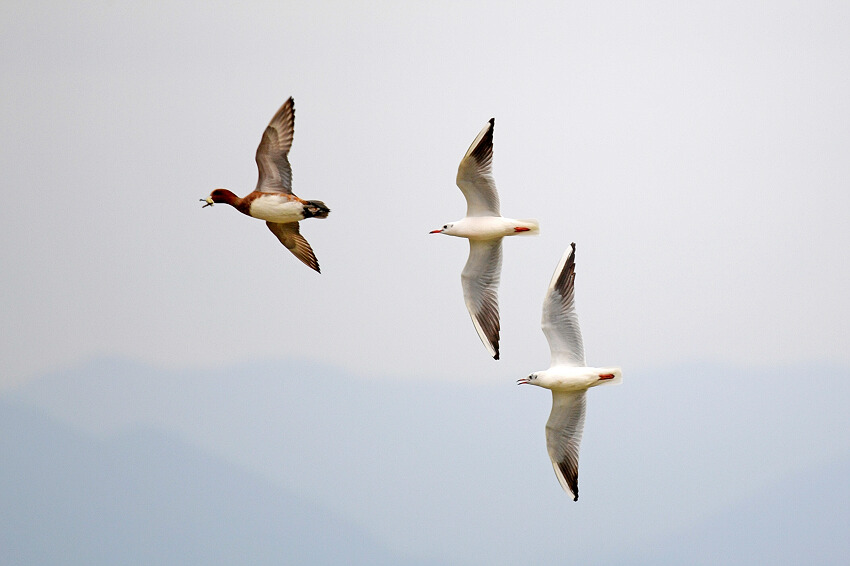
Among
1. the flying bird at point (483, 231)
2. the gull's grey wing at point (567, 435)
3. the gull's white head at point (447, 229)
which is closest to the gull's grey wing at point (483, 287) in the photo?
the flying bird at point (483, 231)

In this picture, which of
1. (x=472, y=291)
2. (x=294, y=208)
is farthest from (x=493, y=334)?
(x=294, y=208)

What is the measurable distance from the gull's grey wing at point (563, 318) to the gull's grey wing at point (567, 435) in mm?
290

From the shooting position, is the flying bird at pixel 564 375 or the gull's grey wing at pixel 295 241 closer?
the flying bird at pixel 564 375

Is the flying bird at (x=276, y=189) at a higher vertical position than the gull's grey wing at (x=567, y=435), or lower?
higher

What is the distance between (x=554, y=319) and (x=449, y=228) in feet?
3.73

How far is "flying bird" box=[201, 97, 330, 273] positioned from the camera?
9.57 metres

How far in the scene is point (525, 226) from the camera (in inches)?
383

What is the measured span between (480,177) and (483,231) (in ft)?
1.44

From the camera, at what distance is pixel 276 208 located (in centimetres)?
959

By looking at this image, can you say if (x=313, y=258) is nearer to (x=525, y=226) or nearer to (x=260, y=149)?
(x=260, y=149)

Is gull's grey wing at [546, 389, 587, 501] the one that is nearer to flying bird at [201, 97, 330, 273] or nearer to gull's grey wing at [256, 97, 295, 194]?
flying bird at [201, 97, 330, 273]

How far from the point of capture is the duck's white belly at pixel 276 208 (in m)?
9.55

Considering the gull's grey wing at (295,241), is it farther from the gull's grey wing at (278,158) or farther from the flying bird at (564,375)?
the flying bird at (564,375)

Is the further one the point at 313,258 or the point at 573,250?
the point at 313,258
